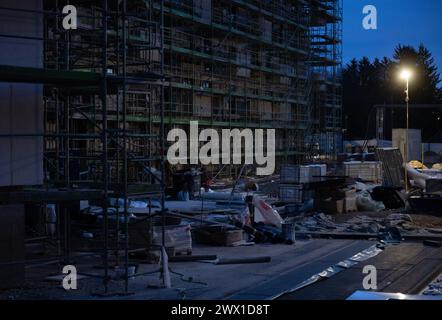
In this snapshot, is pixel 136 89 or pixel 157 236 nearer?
pixel 157 236

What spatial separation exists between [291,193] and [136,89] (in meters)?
7.55

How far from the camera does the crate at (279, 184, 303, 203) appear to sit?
64.0 ft

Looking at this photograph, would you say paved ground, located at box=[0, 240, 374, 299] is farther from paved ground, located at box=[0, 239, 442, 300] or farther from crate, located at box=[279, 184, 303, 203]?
crate, located at box=[279, 184, 303, 203]

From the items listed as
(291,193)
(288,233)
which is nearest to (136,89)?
(288,233)

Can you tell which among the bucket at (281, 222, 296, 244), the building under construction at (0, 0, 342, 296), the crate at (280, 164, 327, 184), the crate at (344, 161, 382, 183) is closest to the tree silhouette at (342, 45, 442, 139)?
the building under construction at (0, 0, 342, 296)

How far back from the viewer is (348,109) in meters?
68.7

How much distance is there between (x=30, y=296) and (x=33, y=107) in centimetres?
244

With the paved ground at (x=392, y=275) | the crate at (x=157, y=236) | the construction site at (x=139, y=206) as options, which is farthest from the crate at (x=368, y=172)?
the crate at (x=157, y=236)

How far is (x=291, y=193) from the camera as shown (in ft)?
64.9

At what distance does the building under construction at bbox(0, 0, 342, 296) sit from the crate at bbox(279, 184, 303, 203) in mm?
3871

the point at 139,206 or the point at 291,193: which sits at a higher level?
the point at 291,193

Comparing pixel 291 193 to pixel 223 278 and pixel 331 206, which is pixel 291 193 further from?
pixel 223 278

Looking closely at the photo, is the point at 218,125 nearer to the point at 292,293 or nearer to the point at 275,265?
the point at 275,265

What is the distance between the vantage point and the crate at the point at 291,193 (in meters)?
19.5
